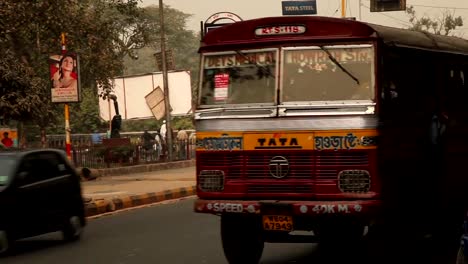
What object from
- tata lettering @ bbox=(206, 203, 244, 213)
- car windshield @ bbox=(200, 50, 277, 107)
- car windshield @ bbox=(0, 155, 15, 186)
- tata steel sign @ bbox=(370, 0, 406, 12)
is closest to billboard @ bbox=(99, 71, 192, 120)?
tata steel sign @ bbox=(370, 0, 406, 12)

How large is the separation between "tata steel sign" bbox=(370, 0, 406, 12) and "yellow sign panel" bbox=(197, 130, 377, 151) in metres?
22.3

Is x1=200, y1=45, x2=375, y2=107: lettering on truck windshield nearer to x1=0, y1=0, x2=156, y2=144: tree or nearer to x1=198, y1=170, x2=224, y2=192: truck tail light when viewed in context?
x1=198, y1=170, x2=224, y2=192: truck tail light

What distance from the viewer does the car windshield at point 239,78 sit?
933cm

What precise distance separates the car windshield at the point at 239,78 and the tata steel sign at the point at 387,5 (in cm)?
2195

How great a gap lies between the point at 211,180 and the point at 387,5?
2273cm

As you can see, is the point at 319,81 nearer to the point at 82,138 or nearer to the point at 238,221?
the point at 238,221

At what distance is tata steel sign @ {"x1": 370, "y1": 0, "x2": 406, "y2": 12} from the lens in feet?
101

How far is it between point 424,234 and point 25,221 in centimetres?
507

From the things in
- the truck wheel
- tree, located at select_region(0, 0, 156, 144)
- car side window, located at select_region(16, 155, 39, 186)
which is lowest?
the truck wheel

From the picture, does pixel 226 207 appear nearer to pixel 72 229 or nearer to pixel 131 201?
pixel 72 229

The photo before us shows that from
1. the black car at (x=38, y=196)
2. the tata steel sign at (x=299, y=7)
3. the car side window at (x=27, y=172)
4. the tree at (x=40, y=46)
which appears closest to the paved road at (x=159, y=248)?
the black car at (x=38, y=196)

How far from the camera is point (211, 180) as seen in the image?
9414mm

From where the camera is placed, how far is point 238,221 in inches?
385

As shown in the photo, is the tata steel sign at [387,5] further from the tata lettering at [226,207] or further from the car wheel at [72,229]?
the tata lettering at [226,207]
